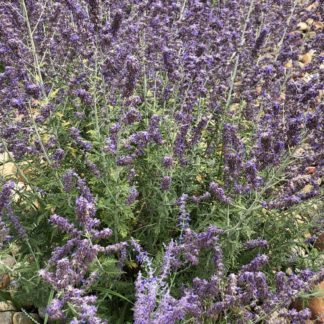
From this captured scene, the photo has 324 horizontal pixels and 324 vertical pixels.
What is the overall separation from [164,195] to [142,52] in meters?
1.44

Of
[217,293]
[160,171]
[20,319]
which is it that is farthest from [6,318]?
[217,293]

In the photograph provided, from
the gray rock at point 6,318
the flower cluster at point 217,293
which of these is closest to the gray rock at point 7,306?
the gray rock at point 6,318

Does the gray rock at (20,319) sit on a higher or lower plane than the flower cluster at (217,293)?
lower

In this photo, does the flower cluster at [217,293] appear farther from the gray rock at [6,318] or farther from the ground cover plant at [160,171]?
the gray rock at [6,318]

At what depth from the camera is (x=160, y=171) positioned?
14.4 ft

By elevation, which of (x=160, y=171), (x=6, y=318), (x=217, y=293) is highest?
(x=160, y=171)

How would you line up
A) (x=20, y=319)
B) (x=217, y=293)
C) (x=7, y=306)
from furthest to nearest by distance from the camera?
(x=7, y=306)
(x=20, y=319)
(x=217, y=293)

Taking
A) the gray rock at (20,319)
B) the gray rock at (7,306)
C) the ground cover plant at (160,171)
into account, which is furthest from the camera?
the gray rock at (7,306)

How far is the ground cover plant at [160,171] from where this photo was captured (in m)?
3.60

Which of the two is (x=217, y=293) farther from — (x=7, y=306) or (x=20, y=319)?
(x=7, y=306)

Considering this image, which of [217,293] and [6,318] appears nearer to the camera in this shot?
[217,293]

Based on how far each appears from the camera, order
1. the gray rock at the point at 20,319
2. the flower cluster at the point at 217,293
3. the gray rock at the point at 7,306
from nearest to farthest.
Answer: the flower cluster at the point at 217,293, the gray rock at the point at 20,319, the gray rock at the point at 7,306

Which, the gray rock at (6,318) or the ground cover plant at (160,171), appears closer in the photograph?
the ground cover plant at (160,171)

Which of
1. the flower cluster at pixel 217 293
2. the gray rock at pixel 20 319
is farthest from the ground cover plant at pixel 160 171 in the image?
the gray rock at pixel 20 319
